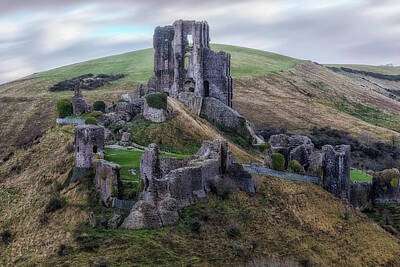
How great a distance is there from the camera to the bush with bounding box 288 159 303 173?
41688 millimetres

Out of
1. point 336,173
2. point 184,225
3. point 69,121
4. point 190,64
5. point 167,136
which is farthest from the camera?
point 190,64

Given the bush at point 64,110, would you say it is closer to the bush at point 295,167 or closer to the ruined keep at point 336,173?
the bush at point 295,167

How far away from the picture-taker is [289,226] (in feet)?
107

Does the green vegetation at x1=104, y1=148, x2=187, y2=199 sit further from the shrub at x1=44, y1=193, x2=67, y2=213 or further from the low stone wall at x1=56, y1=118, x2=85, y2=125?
the low stone wall at x1=56, y1=118, x2=85, y2=125

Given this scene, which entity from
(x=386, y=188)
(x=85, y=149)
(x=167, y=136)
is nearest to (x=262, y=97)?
(x=167, y=136)

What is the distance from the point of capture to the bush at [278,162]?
1613 inches

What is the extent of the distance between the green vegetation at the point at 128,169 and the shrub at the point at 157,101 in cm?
1064

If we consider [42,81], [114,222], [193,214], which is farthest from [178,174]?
[42,81]

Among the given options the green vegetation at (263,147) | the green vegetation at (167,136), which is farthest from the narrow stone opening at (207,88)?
the green vegetation at (167,136)

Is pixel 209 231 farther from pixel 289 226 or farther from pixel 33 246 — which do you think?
pixel 33 246

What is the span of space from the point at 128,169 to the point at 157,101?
19041mm

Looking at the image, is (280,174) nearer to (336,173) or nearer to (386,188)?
(336,173)

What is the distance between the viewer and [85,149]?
34344mm

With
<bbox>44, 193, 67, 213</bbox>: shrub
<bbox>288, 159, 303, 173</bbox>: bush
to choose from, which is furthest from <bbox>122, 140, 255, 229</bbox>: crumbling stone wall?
<bbox>288, 159, 303, 173</bbox>: bush
